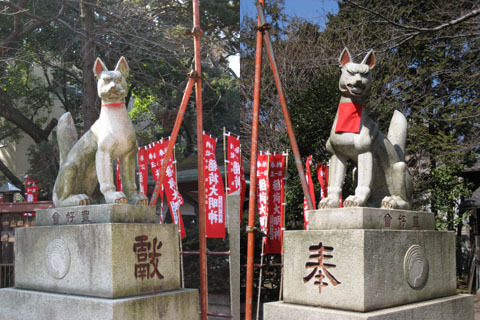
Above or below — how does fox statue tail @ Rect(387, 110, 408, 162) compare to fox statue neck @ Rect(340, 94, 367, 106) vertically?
below

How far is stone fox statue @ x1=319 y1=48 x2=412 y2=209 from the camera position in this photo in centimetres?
445

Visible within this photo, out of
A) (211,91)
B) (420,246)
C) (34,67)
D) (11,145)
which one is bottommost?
(420,246)

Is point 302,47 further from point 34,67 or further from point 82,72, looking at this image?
point 34,67

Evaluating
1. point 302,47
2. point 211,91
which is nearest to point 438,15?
point 302,47

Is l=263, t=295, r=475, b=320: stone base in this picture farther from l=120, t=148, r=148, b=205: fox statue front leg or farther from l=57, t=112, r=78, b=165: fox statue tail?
l=57, t=112, r=78, b=165: fox statue tail

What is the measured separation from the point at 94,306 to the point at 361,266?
223cm

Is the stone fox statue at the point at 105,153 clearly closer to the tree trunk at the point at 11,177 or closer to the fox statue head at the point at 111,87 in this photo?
the fox statue head at the point at 111,87

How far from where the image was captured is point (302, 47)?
13055 millimetres

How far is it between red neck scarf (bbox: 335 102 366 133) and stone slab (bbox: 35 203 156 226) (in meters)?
1.99

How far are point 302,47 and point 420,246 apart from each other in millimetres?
9311

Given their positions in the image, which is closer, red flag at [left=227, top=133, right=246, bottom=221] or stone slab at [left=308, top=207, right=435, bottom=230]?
stone slab at [left=308, top=207, right=435, bottom=230]

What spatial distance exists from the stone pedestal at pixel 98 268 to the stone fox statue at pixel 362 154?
5.43 feet

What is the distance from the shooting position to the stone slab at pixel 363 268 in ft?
12.9

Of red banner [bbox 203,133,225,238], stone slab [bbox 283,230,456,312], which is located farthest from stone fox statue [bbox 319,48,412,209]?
red banner [bbox 203,133,225,238]
